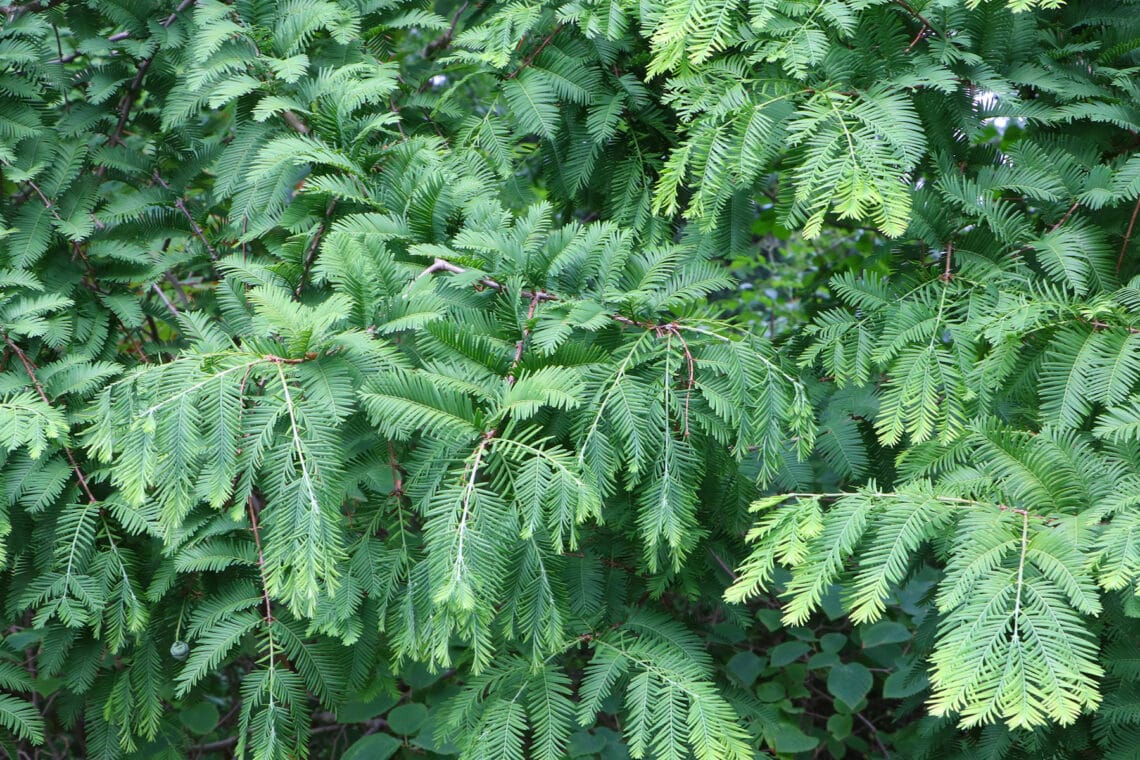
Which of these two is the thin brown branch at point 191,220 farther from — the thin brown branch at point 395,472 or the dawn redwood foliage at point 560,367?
the thin brown branch at point 395,472

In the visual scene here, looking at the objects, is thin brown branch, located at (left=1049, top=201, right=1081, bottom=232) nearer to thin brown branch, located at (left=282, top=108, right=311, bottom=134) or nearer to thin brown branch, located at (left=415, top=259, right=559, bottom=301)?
thin brown branch, located at (left=415, top=259, right=559, bottom=301)

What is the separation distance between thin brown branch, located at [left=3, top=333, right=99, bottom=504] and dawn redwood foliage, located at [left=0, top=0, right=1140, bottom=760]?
0.01 meters

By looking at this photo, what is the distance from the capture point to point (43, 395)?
190 centimetres

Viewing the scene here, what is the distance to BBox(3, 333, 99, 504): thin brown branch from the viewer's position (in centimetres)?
192

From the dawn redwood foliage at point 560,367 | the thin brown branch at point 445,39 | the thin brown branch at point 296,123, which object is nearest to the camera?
the dawn redwood foliage at point 560,367

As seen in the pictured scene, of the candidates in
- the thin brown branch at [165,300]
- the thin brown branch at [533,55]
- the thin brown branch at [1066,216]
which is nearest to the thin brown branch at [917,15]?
the thin brown branch at [1066,216]

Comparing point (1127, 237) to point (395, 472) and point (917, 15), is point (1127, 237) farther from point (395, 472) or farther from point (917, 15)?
point (395, 472)

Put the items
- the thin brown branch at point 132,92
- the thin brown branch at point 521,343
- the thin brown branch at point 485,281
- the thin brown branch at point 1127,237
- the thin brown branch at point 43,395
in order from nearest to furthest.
A: the thin brown branch at point 521,343
the thin brown branch at point 485,281
the thin brown branch at point 1127,237
the thin brown branch at point 43,395
the thin brown branch at point 132,92

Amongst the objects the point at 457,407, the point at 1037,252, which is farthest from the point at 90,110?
the point at 1037,252

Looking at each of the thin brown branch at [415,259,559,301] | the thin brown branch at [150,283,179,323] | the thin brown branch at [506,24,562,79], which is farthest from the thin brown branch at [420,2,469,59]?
the thin brown branch at [415,259,559,301]

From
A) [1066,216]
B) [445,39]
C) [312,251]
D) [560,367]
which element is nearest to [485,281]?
[560,367]

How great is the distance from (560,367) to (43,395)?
1204 mm

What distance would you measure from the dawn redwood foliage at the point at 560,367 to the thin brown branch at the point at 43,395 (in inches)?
0.5

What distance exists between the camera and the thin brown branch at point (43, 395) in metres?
1.92
